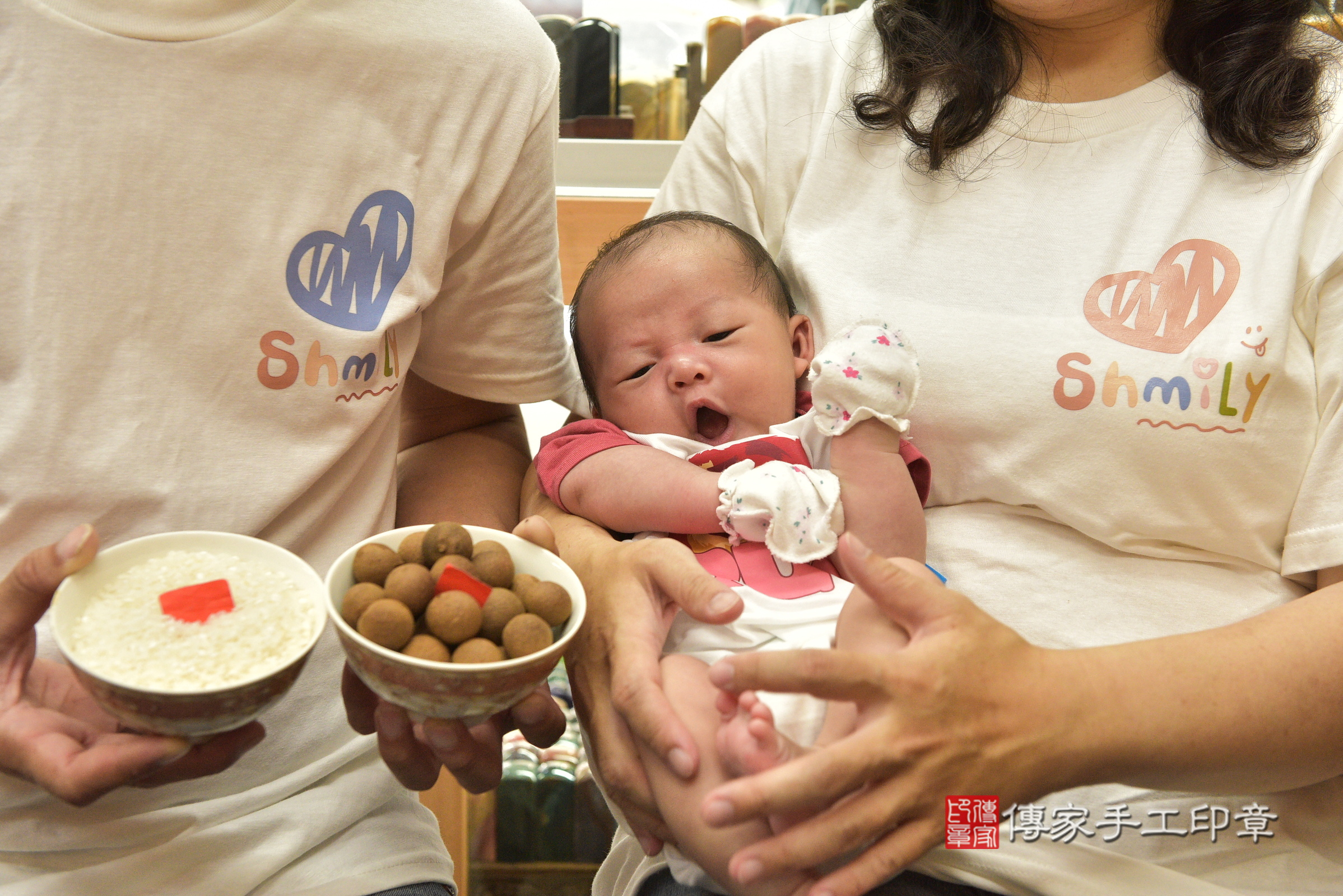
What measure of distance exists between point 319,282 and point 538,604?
0.43 metres

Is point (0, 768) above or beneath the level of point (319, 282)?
beneath

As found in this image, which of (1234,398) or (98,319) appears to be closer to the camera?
(98,319)

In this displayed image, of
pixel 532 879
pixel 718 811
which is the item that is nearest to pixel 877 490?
pixel 718 811

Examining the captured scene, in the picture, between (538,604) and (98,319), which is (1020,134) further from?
(98,319)

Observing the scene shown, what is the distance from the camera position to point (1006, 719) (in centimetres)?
75

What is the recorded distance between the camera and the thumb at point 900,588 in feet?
2.48

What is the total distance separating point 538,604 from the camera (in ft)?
2.45

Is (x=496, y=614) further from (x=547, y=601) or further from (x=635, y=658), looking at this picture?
(x=635, y=658)

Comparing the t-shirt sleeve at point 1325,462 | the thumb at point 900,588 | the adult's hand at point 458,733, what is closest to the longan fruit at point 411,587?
the adult's hand at point 458,733

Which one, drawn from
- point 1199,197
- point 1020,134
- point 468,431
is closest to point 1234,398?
point 1199,197

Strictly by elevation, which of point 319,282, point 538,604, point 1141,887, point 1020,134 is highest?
point 1020,134

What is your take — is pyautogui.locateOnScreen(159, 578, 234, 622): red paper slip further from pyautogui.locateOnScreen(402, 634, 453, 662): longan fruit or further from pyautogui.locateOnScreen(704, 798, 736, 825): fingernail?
pyautogui.locateOnScreen(704, 798, 736, 825): fingernail

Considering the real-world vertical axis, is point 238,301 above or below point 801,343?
above

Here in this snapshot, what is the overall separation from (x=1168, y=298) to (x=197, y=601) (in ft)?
3.19
